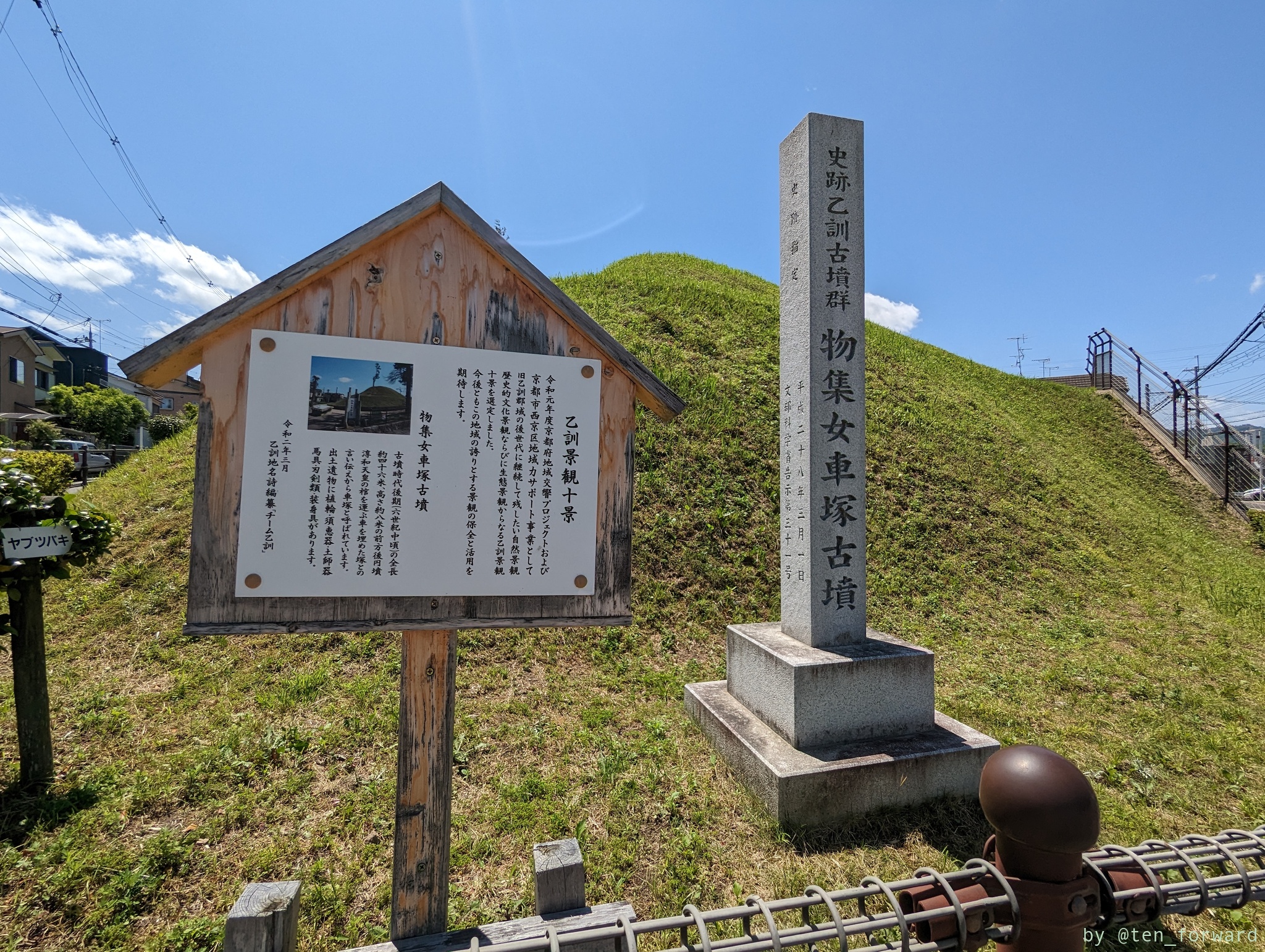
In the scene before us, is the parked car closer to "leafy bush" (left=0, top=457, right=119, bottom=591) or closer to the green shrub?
the green shrub

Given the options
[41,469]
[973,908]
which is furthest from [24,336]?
[973,908]

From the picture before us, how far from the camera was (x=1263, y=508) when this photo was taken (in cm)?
1216

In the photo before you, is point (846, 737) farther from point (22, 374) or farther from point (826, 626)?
point (22, 374)

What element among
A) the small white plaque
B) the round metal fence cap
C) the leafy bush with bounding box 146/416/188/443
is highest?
the leafy bush with bounding box 146/416/188/443

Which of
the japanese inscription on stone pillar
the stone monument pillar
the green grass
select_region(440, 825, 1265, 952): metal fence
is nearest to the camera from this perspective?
select_region(440, 825, 1265, 952): metal fence

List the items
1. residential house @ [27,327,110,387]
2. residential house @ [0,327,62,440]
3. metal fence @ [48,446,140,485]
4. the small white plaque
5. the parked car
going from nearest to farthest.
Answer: the small white plaque → the parked car → metal fence @ [48,446,140,485] → residential house @ [0,327,62,440] → residential house @ [27,327,110,387]

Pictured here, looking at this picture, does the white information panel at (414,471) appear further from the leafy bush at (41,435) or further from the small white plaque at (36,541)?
the leafy bush at (41,435)

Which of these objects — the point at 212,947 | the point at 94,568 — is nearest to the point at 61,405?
the point at 94,568

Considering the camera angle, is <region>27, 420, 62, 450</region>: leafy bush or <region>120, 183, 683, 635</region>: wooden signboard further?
<region>27, 420, 62, 450</region>: leafy bush

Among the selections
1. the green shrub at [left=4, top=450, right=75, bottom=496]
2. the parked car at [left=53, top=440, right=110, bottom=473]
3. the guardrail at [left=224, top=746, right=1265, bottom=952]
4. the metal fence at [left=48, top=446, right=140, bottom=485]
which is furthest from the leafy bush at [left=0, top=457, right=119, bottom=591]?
the metal fence at [left=48, top=446, right=140, bottom=485]

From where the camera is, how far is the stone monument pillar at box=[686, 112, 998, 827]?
143 inches

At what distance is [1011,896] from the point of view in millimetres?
1340

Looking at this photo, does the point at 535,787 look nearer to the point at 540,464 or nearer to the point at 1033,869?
the point at 540,464

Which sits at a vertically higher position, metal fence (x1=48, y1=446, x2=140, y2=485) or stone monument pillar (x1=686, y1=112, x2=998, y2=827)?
metal fence (x1=48, y1=446, x2=140, y2=485)
